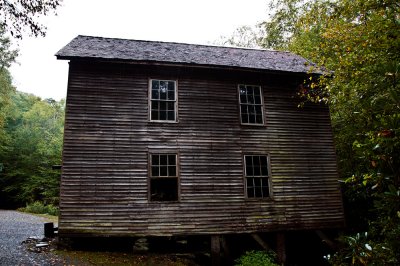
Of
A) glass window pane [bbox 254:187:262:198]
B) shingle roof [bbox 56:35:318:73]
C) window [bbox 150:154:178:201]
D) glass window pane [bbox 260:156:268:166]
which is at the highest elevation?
shingle roof [bbox 56:35:318:73]

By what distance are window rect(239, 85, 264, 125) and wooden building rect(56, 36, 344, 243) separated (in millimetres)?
44

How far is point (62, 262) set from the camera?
29.1 ft

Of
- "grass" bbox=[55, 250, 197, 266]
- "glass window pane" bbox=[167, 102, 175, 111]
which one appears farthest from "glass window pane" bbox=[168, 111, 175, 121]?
"grass" bbox=[55, 250, 197, 266]

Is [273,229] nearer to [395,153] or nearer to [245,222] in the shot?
[245,222]

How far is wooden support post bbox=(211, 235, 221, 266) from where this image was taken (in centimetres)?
1102

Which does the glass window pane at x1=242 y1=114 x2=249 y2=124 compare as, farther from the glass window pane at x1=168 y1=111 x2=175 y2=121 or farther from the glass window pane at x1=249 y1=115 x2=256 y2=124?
the glass window pane at x1=168 y1=111 x2=175 y2=121

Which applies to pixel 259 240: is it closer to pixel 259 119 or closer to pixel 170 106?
pixel 259 119

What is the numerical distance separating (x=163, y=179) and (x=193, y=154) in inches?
57.3

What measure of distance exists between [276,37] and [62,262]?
25376 mm

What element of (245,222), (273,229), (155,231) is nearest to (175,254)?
(155,231)

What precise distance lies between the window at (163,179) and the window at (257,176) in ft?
9.34

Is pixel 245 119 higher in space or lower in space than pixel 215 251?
higher

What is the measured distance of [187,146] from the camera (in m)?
11.4

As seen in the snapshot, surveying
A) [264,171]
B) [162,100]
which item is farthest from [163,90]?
[264,171]
